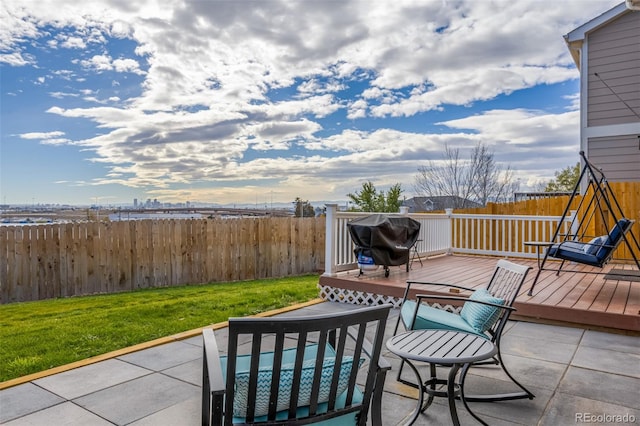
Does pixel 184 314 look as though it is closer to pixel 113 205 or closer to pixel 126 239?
pixel 126 239

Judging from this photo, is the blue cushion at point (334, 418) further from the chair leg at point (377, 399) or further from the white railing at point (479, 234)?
the white railing at point (479, 234)

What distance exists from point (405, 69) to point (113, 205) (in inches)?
295

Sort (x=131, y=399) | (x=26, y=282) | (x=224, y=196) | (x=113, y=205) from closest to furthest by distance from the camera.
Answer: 1. (x=131, y=399)
2. (x=26, y=282)
3. (x=113, y=205)
4. (x=224, y=196)

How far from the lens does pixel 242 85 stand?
8.87 metres

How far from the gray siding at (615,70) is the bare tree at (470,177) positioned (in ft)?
25.4

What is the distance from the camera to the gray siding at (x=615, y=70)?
25.7ft

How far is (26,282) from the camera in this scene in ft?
22.0

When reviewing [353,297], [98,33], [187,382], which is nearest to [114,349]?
[187,382]

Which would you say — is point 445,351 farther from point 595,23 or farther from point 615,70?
point 595,23

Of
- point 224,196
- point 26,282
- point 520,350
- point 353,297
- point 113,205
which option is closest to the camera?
point 520,350

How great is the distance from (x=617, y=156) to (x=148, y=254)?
30.2 ft

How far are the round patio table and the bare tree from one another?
1468 centimetres

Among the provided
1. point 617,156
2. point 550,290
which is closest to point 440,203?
point 617,156

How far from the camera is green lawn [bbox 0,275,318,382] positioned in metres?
3.53
